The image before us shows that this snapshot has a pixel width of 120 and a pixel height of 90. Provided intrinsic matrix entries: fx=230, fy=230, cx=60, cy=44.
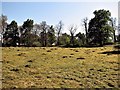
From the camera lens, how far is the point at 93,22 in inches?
2911

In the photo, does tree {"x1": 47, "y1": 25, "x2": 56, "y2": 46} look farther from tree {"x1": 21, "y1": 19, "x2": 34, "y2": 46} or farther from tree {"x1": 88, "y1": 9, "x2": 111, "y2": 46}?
tree {"x1": 88, "y1": 9, "x2": 111, "y2": 46}

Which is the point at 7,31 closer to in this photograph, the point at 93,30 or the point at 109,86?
the point at 93,30

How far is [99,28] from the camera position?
72.2m

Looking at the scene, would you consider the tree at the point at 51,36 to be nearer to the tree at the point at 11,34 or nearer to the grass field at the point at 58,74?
the tree at the point at 11,34

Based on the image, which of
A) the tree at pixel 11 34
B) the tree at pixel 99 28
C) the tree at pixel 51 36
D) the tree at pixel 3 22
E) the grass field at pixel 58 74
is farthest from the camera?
the tree at pixel 51 36

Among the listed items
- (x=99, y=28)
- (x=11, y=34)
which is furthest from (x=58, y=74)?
(x=11, y=34)

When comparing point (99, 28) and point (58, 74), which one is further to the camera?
point (99, 28)

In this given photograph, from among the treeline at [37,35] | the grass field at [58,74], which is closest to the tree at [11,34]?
the treeline at [37,35]

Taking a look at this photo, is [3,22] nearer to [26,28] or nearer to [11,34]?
[11,34]

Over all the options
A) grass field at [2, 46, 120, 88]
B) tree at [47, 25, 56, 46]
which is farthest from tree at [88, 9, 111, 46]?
grass field at [2, 46, 120, 88]

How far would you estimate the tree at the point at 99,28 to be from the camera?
7175 cm

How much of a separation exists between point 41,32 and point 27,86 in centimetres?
8723

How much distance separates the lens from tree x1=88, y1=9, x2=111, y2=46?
7175 centimetres

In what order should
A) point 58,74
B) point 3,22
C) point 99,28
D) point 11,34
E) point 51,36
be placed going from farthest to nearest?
point 51,36, point 11,34, point 3,22, point 99,28, point 58,74
